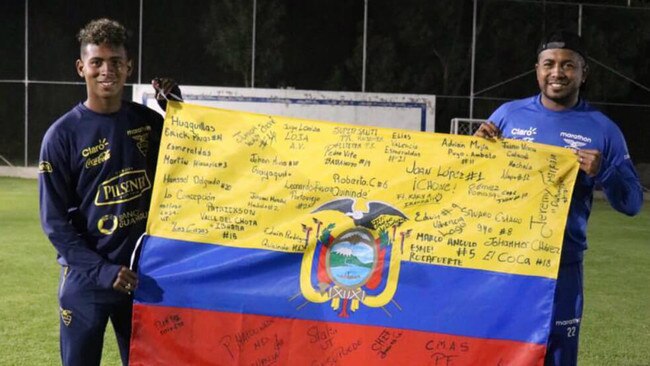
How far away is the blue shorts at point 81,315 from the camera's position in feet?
10.3

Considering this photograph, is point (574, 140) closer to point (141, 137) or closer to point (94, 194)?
point (141, 137)

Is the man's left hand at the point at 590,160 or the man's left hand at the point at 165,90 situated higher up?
the man's left hand at the point at 165,90

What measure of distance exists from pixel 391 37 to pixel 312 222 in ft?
54.5

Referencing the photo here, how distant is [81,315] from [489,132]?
1.80 m

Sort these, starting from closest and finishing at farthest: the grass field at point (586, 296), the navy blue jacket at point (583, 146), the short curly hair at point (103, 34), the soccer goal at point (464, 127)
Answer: the short curly hair at point (103, 34)
the navy blue jacket at point (583, 146)
the grass field at point (586, 296)
the soccer goal at point (464, 127)

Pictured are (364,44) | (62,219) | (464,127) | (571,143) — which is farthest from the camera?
(364,44)

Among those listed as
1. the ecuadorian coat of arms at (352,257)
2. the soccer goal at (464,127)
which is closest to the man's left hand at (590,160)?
the ecuadorian coat of arms at (352,257)

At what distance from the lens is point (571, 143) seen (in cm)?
331

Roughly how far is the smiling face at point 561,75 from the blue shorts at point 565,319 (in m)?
0.69

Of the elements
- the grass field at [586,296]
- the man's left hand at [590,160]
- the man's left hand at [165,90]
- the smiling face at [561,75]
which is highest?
the smiling face at [561,75]

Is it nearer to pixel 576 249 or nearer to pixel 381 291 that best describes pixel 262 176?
pixel 381 291

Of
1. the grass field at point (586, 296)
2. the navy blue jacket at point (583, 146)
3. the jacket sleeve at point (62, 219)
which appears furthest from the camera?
the grass field at point (586, 296)

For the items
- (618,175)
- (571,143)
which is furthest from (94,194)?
(618,175)

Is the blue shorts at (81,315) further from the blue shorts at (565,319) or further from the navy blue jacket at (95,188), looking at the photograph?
the blue shorts at (565,319)
